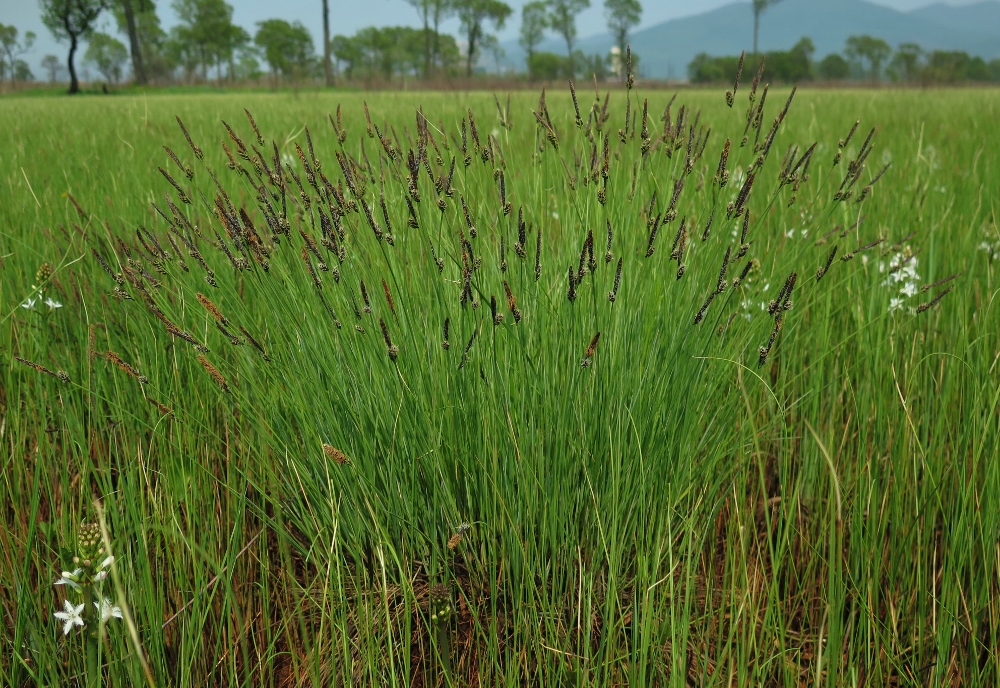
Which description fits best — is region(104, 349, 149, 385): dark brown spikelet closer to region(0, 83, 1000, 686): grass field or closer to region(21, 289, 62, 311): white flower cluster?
region(0, 83, 1000, 686): grass field

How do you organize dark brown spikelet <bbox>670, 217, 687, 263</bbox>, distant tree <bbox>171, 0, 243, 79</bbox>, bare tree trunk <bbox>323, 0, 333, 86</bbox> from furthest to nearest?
distant tree <bbox>171, 0, 243, 79</bbox> → bare tree trunk <bbox>323, 0, 333, 86</bbox> → dark brown spikelet <bbox>670, 217, 687, 263</bbox>

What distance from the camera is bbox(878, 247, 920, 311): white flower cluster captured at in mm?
1762

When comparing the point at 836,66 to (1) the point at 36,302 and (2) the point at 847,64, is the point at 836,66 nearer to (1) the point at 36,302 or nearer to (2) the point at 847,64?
(2) the point at 847,64

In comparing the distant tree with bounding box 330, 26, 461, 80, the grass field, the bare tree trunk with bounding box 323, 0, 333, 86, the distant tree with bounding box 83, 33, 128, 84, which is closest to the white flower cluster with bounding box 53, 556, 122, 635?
the grass field

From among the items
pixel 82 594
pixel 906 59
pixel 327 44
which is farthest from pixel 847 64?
pixel 82 594

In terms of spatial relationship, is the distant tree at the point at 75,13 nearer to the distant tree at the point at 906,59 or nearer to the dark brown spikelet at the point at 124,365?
the dark brown spikelet at the point at 124,365

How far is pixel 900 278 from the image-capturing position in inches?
75.3

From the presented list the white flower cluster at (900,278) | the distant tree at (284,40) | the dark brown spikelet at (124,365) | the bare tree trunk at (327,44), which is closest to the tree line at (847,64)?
the bare tree trunk at (327,44)

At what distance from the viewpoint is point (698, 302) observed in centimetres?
142

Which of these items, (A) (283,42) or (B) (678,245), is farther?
(A) (283,42)

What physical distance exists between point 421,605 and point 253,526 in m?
0.48

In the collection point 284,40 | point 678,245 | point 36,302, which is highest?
point 284,40

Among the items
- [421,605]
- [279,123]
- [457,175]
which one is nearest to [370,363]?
[421,605]

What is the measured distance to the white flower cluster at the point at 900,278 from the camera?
1.76m
